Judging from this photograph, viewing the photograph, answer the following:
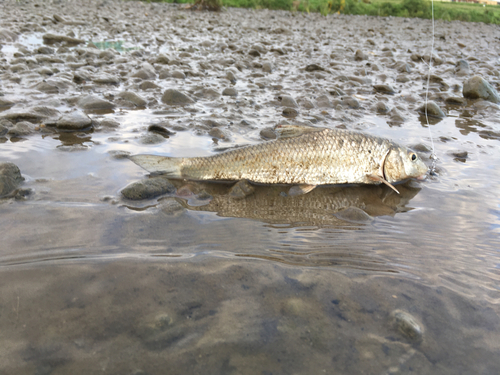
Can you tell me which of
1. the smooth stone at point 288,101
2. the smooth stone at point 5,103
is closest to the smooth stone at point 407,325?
the smooth stone at point 288,101

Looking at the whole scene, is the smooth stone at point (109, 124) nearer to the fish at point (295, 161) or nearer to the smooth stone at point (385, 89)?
the fish at point (295, 161)

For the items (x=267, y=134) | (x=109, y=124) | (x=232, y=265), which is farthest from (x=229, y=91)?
(x=232, y=265)

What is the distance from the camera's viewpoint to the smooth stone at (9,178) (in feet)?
9.44

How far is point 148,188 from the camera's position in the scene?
3.15 meters

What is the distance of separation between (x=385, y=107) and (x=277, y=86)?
236 cm

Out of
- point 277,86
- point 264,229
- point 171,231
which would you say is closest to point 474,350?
point 264,229

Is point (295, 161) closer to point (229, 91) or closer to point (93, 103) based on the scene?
point (93, 103)

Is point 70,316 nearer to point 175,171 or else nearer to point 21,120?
point 175,171

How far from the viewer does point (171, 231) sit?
2.67 m

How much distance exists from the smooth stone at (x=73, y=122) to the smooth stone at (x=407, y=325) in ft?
13.7

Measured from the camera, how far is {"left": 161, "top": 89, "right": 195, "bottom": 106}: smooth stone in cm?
598

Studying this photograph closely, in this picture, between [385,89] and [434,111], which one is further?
[385,89]

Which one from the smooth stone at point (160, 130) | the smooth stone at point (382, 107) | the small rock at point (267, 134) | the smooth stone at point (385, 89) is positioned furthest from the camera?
the smooth stone at point (385, 89)

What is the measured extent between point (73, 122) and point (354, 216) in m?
3.59
